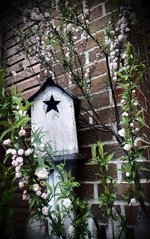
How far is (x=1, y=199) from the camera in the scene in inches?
27.8

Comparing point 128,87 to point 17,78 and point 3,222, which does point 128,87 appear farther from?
point 17,78

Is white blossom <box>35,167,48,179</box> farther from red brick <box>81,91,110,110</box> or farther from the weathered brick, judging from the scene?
red brick <box>81,91,110,110</box>

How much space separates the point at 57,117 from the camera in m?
0.99

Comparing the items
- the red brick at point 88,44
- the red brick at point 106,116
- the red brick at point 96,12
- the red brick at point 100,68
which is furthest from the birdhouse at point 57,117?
the red brick at point 96,12

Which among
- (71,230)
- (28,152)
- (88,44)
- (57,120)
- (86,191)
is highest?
(88,44)

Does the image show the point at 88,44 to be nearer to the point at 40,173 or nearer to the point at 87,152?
the point at 87,152

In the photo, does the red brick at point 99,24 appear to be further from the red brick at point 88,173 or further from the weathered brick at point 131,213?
the weathered brick at point 131,213

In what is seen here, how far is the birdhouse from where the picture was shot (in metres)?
0.96

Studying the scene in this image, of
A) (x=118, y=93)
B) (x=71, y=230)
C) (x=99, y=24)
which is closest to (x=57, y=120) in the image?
(x=118, y=93)

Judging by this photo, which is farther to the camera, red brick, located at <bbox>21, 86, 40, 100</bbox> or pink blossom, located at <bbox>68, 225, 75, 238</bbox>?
red brick, located at <bbox>21, 86, 40, 100</bbox>

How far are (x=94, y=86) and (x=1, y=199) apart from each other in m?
0.69

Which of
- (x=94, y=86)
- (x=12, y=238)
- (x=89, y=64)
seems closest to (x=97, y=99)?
(x=94, y=86)

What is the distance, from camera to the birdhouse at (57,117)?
0.96 meters

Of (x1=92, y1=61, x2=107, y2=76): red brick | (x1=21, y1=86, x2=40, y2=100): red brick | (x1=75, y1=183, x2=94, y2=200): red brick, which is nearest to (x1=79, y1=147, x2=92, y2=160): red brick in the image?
(x1=75, y1=183, x2=94, y2=200): red brick
